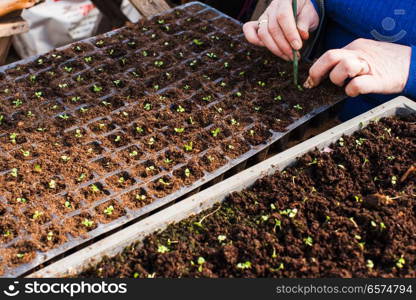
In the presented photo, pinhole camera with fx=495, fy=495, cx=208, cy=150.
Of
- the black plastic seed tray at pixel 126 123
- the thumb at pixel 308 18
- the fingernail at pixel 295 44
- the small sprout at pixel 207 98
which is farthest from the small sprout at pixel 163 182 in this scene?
the thumb at pixel 308 18

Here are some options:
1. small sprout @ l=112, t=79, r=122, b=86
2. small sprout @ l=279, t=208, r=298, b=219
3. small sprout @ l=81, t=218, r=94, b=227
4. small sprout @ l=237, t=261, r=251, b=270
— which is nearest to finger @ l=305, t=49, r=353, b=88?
small sprout @ l=279, t=208, r=298, b=219

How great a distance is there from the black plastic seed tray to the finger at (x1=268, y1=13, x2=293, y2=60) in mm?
137

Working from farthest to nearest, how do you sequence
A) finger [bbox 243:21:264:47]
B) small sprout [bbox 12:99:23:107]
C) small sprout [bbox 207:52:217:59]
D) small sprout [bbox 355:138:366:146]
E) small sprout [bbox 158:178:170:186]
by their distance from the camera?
Result: small sprout [bbox 207:52:217:59]
finger [bbox 243:21:264:47]
small sprout [bbox 12:99:23:107]
small sprout [bbox 355:138:366:146]
small sprout [bbox 158:178:170:186]

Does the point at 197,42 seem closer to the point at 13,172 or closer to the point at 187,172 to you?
the point at 187,172

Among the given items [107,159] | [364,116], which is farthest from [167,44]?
[364,116]

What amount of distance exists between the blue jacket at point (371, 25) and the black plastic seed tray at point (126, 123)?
0.19 m

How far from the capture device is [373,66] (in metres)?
1.92

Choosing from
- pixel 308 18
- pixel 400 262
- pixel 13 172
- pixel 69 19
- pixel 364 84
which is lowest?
pixel 69 19

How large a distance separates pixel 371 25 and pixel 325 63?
0.29 m

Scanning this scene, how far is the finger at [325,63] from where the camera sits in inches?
76.7

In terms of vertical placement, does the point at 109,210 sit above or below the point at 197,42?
below

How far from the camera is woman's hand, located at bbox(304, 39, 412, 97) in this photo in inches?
74.8

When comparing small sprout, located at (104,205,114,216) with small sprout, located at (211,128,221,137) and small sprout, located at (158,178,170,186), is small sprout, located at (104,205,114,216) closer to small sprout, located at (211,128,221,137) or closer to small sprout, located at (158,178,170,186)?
small sprout, located at (158,178,170,186)

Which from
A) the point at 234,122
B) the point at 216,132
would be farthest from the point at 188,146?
the point at 234,122
